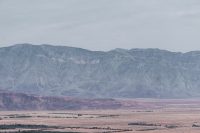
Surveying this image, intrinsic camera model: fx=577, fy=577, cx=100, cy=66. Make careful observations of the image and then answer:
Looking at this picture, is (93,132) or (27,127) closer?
(93,132)

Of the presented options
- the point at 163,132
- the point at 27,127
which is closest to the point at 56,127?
the point at 27,127

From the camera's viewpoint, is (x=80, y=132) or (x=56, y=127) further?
(x=56, y=127)

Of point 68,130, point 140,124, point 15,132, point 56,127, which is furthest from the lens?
point 140,124

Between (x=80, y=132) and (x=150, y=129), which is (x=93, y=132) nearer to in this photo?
(x=80, y=132)

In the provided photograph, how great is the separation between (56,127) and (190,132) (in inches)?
1129

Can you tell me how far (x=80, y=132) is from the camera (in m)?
101

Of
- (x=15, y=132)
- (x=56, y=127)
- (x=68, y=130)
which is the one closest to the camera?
(x=15, y=132)

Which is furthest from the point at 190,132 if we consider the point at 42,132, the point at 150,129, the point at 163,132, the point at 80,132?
the point at 42,132

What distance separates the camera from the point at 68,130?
106 m

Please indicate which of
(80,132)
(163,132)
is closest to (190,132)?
(163,132)

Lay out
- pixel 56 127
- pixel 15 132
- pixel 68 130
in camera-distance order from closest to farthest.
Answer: pixel 15 132 < pixel 68 130 < pixel 56 127

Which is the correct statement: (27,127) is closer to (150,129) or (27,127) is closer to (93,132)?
(93,132)

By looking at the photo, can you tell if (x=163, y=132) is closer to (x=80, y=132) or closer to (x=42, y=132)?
(x=80, y=132)

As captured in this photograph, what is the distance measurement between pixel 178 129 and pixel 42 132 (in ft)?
85.4
